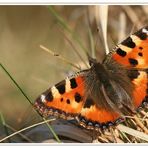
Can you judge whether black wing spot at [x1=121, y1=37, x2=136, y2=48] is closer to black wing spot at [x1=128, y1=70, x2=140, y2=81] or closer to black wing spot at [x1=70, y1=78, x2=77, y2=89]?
black wing spot at [x1=128, y1=70, x2=140, y2=81]

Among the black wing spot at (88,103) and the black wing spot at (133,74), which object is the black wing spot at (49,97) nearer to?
the black wing spot at (88,103)

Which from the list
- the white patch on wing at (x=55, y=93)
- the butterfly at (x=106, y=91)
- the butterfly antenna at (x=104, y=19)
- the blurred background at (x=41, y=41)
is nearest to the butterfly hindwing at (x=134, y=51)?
the butterfly at (x=106, y=91)

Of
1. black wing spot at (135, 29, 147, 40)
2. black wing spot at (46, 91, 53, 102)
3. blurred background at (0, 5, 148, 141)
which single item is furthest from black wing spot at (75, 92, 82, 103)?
blurred background at (0, 5, 148, 141)

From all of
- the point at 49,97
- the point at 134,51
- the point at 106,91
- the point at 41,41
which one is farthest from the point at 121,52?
the point at 41,41

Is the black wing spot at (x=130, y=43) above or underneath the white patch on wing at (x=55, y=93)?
underneath

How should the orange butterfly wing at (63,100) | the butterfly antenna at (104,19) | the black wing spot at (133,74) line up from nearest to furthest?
the orange butterfly wing at (63,100), the black wing spot at (133,74), the butterfly antenna at (104,19)
